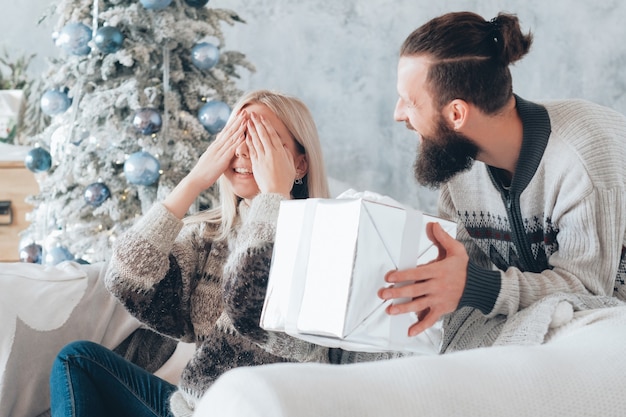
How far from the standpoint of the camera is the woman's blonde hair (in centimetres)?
165

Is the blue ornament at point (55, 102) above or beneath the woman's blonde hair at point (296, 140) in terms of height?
beneath

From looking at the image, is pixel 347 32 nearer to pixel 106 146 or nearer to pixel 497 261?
pixel 106 146

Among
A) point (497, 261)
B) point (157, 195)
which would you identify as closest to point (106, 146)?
point (157, 195)

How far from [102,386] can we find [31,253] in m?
1.36

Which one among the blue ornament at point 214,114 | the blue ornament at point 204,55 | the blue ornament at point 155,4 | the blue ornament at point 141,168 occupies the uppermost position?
the blue ornament at point 155,4

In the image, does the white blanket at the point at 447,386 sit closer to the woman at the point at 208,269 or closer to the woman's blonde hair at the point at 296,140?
the woman at the point at 208,269

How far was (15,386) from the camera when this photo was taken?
5.43 feet

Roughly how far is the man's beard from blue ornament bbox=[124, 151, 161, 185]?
3.83ft

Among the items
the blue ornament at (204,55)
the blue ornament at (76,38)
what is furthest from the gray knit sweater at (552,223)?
the blue ornament at (76,38)

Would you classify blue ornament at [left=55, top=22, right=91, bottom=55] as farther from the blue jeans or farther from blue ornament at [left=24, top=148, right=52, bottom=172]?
the blue jeans

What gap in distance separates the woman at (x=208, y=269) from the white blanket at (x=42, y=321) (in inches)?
5.5

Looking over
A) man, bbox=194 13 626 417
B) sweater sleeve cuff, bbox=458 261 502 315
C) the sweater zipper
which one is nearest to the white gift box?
man, bbox=194 13 626 417

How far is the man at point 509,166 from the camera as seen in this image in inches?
52.7

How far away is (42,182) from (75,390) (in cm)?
140
